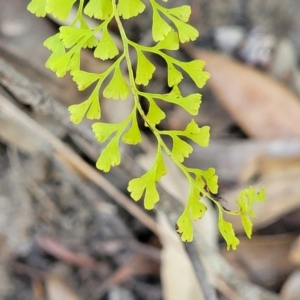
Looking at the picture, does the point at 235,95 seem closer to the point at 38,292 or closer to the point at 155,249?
the point at 155,249

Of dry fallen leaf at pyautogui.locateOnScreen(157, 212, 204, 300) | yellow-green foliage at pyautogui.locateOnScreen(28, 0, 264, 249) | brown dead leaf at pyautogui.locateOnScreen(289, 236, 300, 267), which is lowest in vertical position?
brown dead leaf at pyautogui.locateOnScreen(289, 236, 300, 267)

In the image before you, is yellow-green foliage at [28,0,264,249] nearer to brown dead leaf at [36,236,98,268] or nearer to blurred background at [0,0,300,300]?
blurred background at [0,0,300,300]

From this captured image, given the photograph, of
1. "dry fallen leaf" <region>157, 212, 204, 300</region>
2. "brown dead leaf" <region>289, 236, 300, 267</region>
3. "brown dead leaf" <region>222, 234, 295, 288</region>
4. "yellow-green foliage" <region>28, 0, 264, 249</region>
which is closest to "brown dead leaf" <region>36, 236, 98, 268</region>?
"dry fallen leaf" <region>157, 212, 204, 300</region>

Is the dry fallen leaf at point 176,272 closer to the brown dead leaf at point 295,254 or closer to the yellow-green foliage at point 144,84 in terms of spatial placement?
the brown dead leaf at point 295,254

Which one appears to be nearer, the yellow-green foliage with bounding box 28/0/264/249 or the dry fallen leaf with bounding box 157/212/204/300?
the yellow-green foliage with bounding box 28/0/264/249

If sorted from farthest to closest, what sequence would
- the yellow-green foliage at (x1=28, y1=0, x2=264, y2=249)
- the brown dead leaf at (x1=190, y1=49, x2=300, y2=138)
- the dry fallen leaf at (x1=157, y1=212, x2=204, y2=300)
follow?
1. the brown dead leaf at (x1=190, y1=49, x2=300, y2=138)
2. the dry fallen leaf at (x1=157, y1=212, x2=204, y2=300)
3. the yellow-green foliage at (x1=28, y1=0, x2=264, y2=249)

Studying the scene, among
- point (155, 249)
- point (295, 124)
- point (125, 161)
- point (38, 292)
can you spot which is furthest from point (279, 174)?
point (38, 292)

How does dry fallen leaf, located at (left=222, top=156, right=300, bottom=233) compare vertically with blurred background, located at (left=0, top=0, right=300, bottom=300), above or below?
below
